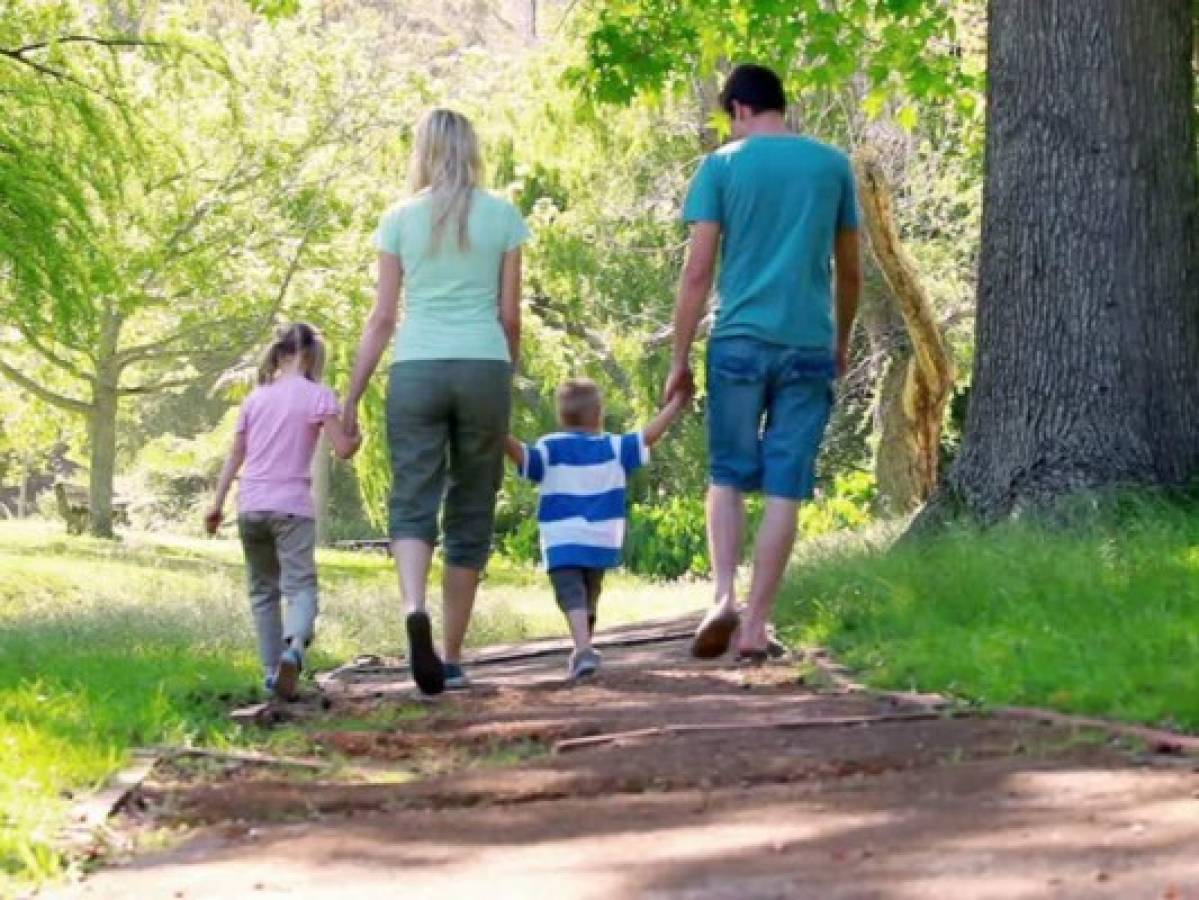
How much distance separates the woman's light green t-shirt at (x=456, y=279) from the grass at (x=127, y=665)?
153 centimetres

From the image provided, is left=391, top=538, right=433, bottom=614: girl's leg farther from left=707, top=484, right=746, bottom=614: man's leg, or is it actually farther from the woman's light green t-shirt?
left=707, top=484, right=746, bottom=614: man's leg

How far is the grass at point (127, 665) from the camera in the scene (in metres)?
5.52

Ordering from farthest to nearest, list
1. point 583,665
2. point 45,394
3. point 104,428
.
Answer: point 104,428 → point 45,394 → point 583,665

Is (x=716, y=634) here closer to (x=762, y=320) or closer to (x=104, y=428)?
(x=762, y=320)

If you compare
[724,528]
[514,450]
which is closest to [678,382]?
[724,528]

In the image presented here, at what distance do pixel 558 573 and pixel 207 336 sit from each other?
34.3m

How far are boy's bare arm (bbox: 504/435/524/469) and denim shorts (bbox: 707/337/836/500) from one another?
2.53ft

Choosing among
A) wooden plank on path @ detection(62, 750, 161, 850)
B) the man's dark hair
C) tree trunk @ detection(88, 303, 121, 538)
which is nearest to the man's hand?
the man's dark hair

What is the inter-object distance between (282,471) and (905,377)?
15.0 metres

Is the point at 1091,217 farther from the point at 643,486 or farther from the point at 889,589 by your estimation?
the point at 643,486

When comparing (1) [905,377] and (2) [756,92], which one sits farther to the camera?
(1) [905,377]

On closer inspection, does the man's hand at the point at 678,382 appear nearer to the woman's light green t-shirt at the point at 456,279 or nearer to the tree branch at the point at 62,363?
the woman's light green t-shirt at the point at 456,279

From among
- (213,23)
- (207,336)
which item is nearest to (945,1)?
(207,336)

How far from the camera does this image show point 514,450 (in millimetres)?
8914
